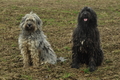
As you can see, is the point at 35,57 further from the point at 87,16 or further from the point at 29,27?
the point at 87,16

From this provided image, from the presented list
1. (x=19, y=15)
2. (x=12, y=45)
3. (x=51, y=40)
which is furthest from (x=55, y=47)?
(x=19, y=15)

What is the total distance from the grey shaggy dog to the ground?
0.38 meters

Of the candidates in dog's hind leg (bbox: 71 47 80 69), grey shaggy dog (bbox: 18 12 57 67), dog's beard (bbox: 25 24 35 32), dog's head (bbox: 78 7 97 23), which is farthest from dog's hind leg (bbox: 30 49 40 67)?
dog's head (bbox: 78 7 97 23)

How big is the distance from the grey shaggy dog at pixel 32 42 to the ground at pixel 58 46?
375mm

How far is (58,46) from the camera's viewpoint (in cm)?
1105

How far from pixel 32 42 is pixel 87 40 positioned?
1.90 metres

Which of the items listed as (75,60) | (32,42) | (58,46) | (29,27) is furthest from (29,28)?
(58,46)

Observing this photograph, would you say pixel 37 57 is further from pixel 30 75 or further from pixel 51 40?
pixel 51 40

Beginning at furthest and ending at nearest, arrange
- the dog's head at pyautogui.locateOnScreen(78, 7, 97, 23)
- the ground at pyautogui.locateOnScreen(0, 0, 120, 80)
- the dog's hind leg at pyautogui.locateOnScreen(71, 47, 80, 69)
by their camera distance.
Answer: the dog's hind leg at pyautogui.locateOnScreen(71, 47, 80, 69), the dog's head at pyautogui.locateOnScreen(78, 7, 97, 23), the ground at pyautogui.locateOnScreen(0, 0, 120, 80)

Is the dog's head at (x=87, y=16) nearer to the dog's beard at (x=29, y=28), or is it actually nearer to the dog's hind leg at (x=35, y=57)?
the dog's beard at (x=29, y=28)

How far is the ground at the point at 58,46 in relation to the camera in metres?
7.22

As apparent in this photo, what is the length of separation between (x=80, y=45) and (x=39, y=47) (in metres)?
1.46

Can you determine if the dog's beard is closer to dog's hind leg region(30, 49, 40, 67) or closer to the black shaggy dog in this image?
dog's hind leg region(30, 49, 40, 67)

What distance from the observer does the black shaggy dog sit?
7604 mm
